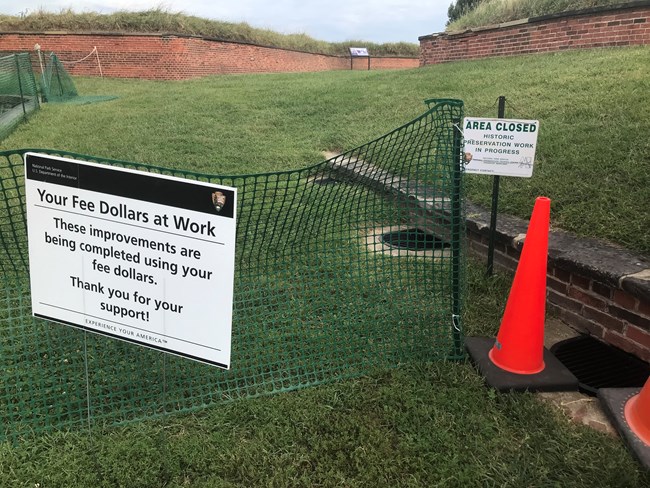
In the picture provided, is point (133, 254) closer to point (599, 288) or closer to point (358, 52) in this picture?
point (599, 288)

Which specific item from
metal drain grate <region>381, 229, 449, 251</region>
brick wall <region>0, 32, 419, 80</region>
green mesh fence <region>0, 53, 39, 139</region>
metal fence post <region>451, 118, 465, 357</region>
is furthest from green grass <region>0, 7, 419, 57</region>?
metal fence post <region>451, 118, 465, 357</region>

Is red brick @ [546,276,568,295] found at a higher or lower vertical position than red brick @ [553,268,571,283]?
lower

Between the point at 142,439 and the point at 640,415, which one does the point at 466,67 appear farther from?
the point at 142,439

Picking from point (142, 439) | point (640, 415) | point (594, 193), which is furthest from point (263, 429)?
point (594, 193)

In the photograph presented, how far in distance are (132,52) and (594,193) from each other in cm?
1720

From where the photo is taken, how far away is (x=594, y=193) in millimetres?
3623

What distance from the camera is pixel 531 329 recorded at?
2551mm

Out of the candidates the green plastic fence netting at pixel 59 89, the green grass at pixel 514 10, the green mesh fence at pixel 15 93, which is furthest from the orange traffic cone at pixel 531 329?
the green plastic fence netting at pixel 59 89

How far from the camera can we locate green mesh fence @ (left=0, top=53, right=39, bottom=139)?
895 cm

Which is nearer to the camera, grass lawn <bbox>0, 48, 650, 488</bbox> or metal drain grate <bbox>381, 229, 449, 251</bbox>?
grass lawn <bbox>0, 48, 650, 488</bbox>

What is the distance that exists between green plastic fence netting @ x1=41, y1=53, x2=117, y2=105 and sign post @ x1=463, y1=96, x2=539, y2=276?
11065 millimetres

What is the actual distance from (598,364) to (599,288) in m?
0.44

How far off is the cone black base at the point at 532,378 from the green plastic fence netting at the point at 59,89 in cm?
1188

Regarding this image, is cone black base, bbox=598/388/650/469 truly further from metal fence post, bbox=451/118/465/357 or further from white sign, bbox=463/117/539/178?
white sign, bbox=463/117/539/178
